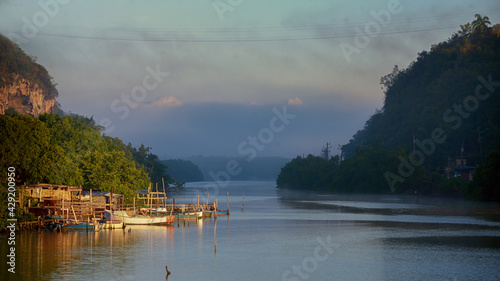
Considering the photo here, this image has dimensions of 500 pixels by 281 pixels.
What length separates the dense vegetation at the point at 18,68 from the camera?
173 meters

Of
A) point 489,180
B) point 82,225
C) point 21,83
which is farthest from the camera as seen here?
point 21,83

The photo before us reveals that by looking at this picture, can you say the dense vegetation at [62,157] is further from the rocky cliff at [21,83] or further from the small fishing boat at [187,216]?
the rocky cliff at [21,83]

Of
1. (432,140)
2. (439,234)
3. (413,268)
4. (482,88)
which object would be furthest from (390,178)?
(413,268)

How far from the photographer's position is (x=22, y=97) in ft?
596

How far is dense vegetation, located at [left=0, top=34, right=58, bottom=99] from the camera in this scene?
173 metres

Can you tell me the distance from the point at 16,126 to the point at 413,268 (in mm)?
37465

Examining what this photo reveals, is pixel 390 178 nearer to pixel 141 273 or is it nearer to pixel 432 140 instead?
pixel 432 140

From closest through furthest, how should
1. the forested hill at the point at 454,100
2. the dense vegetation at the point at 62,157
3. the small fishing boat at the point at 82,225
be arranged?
the dense vegetation at the point at 62,157 < the small fishing boat at the point at 82,225 < the forested hill at the point at 454,100

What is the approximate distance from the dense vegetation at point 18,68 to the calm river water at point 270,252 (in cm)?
12900

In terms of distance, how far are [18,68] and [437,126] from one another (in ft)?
433

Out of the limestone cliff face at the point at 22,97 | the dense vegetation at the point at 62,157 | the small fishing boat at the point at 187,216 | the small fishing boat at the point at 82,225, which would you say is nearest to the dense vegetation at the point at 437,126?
the small fishing boat at the point at 187,216

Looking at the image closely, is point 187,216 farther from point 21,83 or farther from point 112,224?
point 21,83

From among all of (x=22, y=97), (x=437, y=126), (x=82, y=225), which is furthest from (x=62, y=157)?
(x=22, y=97)

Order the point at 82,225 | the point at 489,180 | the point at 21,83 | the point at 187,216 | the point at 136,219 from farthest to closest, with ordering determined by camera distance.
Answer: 1. the point at 21,83
2. the point at 489,180
3. the point at 187,216
4. the point at 136,219
5. the point at 82,225
